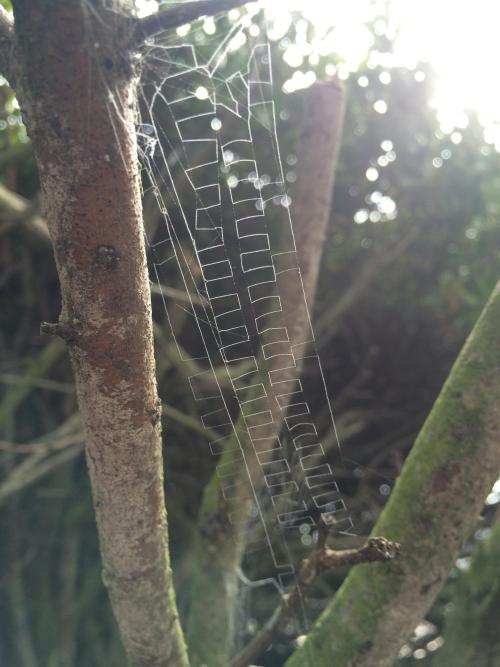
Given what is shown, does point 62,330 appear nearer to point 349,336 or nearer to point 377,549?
point 377,549

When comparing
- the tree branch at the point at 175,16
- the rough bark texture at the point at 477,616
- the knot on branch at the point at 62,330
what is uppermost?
the tree branch at the point at 175,16

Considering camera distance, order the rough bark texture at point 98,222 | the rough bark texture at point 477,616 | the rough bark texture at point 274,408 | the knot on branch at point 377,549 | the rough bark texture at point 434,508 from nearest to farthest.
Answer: the rough bark texture at point 98,222 < the knot on branch at point 377,549 < the rough bark texture at point 434,508 < the rough bark texture at point 477,616 < the rough bark texture at point 274,408

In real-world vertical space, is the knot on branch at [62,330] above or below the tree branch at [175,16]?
below

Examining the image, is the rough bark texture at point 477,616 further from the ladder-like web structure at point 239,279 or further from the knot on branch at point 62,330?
the knot on branch at point 62,330

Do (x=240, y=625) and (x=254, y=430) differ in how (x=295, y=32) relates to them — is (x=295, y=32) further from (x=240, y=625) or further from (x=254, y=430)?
(x=240, y=625)

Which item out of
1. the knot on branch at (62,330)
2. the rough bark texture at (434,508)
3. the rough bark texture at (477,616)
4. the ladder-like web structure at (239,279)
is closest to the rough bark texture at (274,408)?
the ladder-like web structure at (239,279)

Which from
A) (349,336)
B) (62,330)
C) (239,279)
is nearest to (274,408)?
(239,279)

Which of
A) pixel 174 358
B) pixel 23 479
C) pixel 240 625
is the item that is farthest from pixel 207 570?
pixel 23 479
